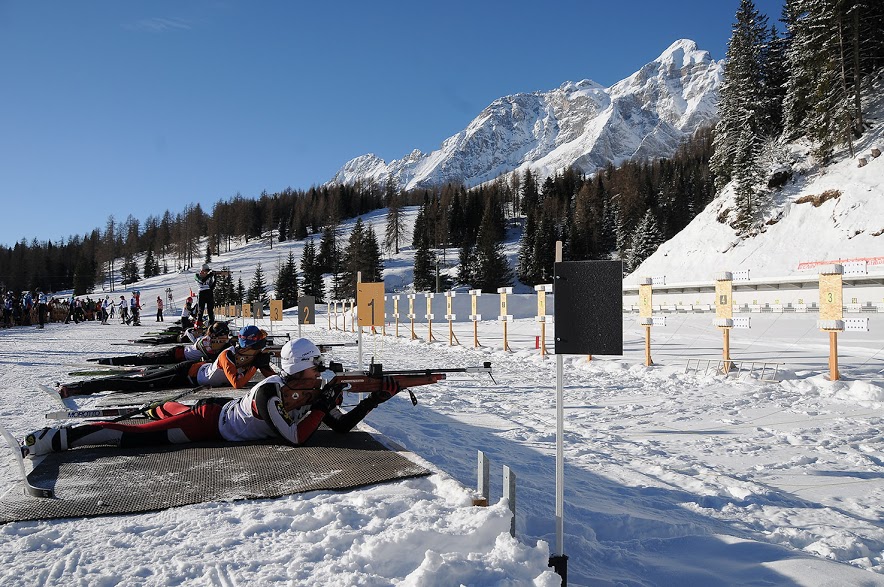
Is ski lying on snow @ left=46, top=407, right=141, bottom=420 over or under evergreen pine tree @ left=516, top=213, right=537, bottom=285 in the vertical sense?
under

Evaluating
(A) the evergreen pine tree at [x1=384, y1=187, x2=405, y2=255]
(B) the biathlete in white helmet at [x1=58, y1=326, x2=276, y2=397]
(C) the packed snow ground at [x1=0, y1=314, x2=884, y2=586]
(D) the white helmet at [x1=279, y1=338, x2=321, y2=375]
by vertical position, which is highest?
(A) the evergreen pine tree at [x1=384, y1=187, x2=405, y2=255]

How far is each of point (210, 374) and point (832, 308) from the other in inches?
385

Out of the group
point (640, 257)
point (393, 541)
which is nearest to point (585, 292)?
point (393, 541)

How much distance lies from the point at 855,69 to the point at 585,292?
38.4 metres

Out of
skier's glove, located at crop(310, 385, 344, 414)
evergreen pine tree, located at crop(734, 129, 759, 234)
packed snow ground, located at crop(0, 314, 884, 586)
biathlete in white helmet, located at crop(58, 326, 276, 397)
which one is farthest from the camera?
evergreen pine tree, located at crop(734, 129, 759, 234)

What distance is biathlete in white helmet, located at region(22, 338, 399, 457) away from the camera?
472cm

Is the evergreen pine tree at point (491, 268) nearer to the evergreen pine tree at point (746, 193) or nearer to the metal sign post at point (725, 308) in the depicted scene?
the evergreen pine tree at point (746, 193)

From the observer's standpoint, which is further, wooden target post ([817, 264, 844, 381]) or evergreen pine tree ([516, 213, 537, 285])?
evergreen pine tree ([516, 213, 537, 285])

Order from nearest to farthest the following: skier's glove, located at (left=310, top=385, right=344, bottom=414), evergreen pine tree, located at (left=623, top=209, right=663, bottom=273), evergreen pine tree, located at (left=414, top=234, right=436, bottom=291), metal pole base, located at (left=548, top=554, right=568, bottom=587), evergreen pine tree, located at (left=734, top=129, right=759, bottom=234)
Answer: metal pole base, located at (left=548, top=554, right=568, bottom=587), skier's glove, located at (left=310, top=385, right=344, bottom=414), evergreen pine tree, located at (left=734, top=129, right=759, bottom=234), evergreen pine tree, located at (left=623, top=209, right=663, bottom=273), evergreen pine tree, located at (left=414, top=234, right=436, bottom=291)

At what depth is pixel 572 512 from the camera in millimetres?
3926

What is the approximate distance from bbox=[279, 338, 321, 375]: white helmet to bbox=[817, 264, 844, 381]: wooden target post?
7987mm

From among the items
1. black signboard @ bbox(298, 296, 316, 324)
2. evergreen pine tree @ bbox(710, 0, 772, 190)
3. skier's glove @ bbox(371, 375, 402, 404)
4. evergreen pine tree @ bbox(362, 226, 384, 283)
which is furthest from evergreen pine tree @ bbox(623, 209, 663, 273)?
skier's glove @ bbox(371, 375, 402, 404)

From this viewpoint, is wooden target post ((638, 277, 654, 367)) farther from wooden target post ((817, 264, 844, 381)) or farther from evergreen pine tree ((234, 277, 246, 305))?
evergreen pine tree ((234, 277, 246, 305))

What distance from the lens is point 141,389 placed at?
805 cm
